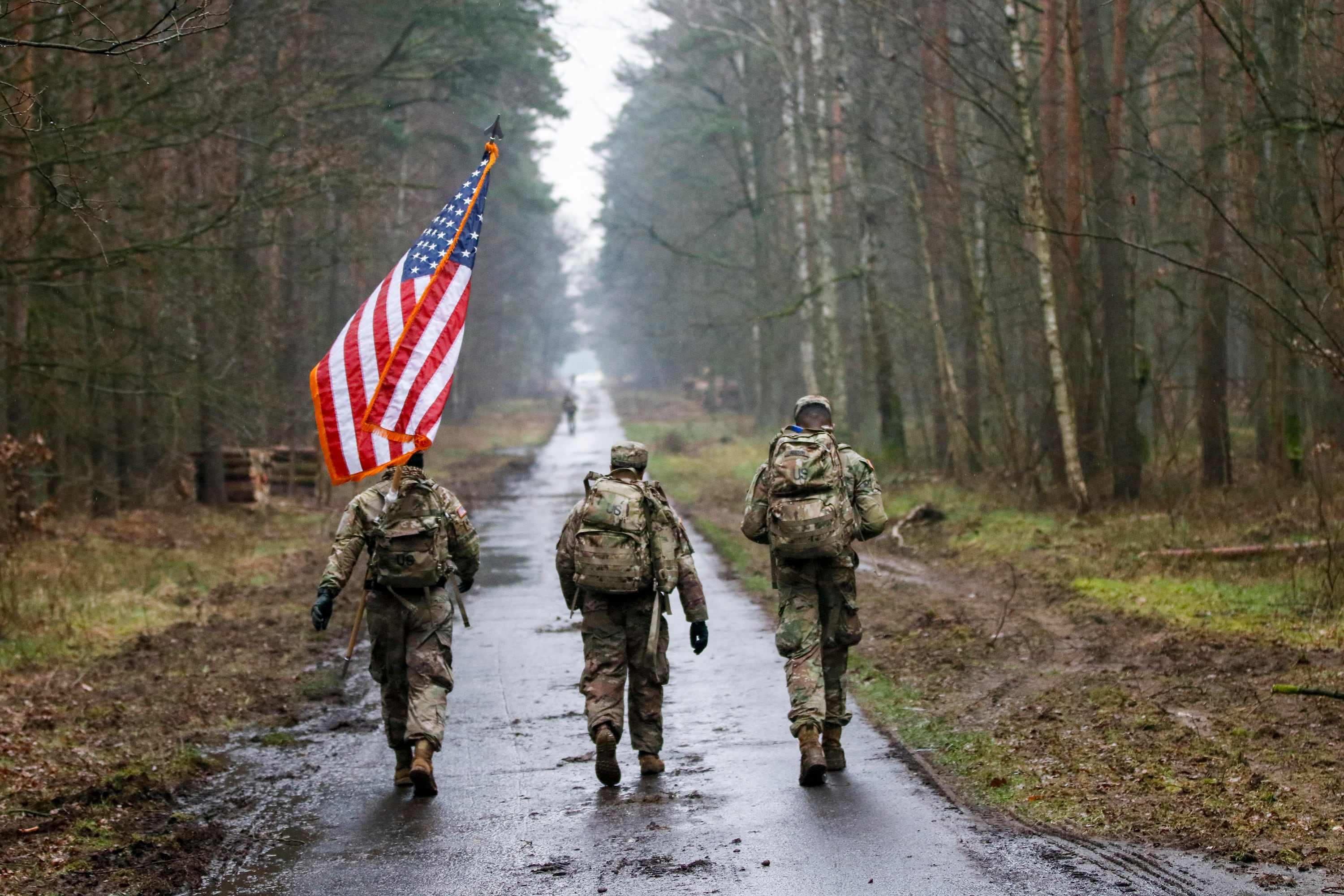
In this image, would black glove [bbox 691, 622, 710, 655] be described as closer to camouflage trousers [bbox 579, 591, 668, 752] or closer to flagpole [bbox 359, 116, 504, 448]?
camouflage trousers [bbox 579, 591, 668, 752]

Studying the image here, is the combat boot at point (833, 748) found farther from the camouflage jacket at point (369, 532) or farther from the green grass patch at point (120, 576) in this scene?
the green grass patch at point (120, 576)

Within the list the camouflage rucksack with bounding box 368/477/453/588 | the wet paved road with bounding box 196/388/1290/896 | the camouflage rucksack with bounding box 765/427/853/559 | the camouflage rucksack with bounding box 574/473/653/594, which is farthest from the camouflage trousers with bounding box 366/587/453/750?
the camouflage rucksack with bounding box 765/427/853/559

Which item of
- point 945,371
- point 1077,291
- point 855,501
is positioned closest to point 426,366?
point 855,501

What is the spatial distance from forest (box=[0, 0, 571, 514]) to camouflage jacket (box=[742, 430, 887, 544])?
378cm

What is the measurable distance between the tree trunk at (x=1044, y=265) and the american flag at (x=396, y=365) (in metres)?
9.46

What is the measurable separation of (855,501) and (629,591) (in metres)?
1.41

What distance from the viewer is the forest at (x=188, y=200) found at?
1387 cm

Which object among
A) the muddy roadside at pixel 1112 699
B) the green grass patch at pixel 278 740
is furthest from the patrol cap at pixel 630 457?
the green grass patch at pixel 278 740

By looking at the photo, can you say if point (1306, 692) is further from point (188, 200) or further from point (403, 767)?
point (188, 200)

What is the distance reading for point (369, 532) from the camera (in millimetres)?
7664

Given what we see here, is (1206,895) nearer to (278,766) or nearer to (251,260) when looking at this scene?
(278,766)

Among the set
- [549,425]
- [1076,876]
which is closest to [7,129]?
[1076,876]

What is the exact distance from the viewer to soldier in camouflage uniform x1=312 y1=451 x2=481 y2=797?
7.55m

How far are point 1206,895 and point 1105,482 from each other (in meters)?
14.7
